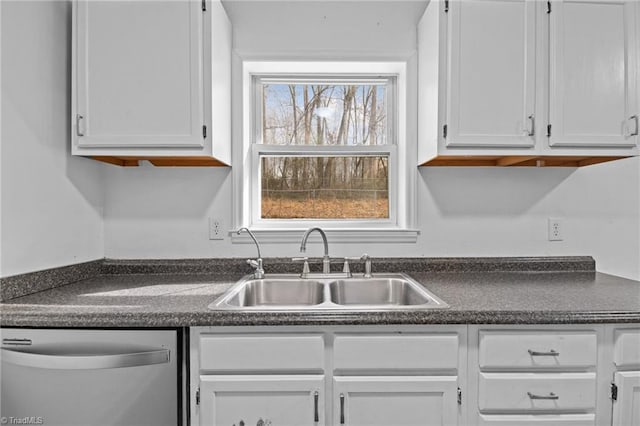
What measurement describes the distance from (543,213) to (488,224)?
0.29 meters

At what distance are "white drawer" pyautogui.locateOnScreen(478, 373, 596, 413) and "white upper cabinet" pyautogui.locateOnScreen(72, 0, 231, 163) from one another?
1417 millimetres

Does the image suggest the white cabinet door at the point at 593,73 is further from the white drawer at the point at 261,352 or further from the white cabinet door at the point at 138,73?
the white cabinet door at the point at 138,73

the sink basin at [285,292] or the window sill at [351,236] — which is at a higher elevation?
the window sill at [351,236]

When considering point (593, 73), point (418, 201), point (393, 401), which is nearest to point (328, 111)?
point (418, 201)

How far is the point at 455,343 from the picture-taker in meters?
1.22

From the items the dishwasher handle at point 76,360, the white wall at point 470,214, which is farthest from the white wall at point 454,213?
the dishwasher handle at point 76,360

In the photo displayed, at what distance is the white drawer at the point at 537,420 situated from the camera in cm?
122

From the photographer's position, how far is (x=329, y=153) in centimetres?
205

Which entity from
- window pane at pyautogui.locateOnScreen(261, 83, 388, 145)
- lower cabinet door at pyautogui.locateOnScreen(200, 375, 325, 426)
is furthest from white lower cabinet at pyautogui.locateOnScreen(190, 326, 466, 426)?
window pane at pyautogui.locateOnScreen(261, 83, 388, 145)

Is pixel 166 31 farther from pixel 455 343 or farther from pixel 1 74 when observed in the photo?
pixel 455 343

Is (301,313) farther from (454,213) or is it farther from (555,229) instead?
(555,229)

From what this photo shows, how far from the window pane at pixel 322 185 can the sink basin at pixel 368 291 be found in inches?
17.6

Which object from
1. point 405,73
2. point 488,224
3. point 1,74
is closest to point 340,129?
point 405,73

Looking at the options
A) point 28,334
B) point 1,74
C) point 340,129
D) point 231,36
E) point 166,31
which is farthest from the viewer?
point 340,129
